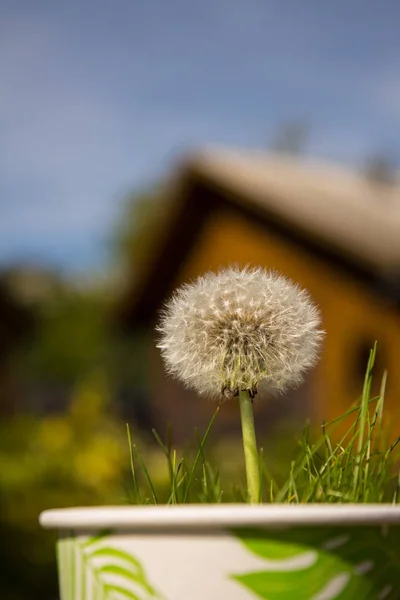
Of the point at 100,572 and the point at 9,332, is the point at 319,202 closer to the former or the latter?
the point at 9,332

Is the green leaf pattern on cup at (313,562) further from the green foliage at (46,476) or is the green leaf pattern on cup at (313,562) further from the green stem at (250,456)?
the green foliage at (46,476)

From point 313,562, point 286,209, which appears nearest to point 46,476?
point 286,209

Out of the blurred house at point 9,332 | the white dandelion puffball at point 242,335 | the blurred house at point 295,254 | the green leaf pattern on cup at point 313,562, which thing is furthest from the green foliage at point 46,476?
the blurred house at point 9,332

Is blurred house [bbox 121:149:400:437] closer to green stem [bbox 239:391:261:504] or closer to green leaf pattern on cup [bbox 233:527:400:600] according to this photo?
green stem [bbox 239:391:261:504]

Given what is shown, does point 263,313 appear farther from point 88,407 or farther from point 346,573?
point 88,407

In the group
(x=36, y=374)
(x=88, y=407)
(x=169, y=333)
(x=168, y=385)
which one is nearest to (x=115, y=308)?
(x=168, y=385)

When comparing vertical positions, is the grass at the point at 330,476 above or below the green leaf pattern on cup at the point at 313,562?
above
